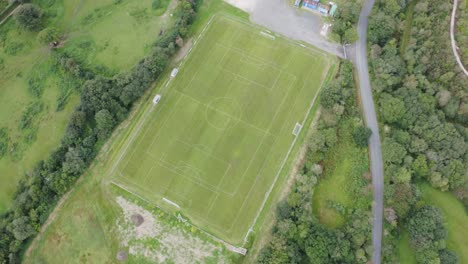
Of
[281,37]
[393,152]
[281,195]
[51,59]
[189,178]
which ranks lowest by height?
[189,178]

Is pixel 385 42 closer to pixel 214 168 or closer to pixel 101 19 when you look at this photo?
pixel 214 168

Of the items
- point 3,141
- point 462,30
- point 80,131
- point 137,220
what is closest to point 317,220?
point 137,220

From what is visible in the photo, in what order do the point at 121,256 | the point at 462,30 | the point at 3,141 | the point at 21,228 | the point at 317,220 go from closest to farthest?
the point at 317,220, the point at 121,256, the point at 21,228, the point at 462,30, the point at 3,141

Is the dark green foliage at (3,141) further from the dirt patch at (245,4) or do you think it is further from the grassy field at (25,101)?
the dirt patch at (245,4)

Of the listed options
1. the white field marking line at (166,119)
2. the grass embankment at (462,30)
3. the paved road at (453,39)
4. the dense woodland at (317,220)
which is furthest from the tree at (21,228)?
the grass embankment at (462,30)

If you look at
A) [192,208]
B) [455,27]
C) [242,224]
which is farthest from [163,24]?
[455,27]

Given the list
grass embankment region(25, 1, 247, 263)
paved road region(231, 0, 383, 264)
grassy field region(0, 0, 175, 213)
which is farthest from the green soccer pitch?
grassy field region(0, 0, 175, 213)

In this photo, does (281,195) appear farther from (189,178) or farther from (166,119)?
(166,119)
